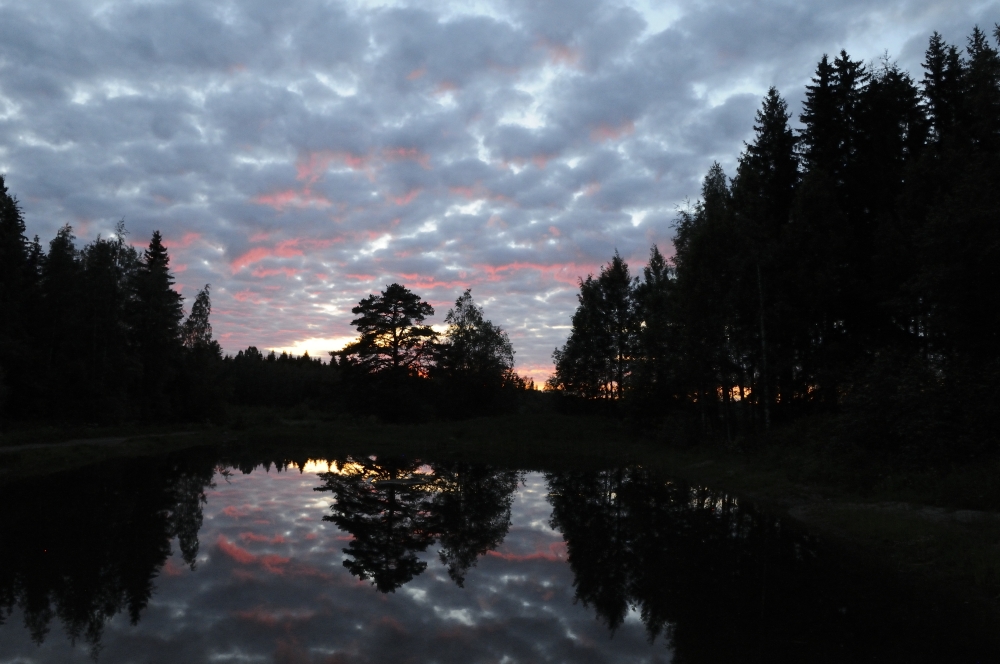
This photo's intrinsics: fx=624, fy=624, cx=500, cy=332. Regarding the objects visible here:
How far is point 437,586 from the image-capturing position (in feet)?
34.7

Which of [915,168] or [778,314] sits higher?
[915,168]

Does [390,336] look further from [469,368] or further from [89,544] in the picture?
[89,544]

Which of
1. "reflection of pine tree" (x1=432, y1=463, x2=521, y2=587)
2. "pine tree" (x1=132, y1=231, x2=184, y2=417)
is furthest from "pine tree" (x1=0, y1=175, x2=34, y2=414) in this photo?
"reflection of pine tree" (x1=432, y1=463, x2=521, y2=587)

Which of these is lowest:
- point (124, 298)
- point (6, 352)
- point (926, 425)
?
point (926, 425)

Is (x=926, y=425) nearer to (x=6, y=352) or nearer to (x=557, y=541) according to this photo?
(x=557, y=541)

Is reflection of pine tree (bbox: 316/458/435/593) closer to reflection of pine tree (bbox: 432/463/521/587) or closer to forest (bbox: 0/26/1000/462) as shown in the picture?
reflection of pine tree (bbox: 432/463/521/587)

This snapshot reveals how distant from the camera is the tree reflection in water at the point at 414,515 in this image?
12.2 metres

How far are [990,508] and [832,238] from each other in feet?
59.2

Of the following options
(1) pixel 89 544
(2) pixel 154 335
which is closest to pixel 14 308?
(2) pixel 154 335

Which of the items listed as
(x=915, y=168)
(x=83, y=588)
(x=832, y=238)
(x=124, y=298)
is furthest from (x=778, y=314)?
(x=124, y=298)

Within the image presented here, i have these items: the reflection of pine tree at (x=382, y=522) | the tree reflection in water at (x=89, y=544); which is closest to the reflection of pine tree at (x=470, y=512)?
the reflection of pine tree at (x=382, y=522)

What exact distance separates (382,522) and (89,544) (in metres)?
6.47

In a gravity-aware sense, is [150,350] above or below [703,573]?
above

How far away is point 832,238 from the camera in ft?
97.9
